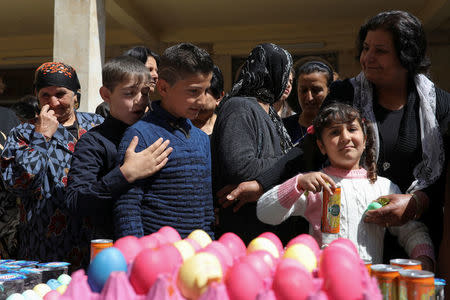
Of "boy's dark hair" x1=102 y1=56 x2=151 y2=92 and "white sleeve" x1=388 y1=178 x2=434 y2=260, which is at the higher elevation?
"boy's dark hair" x1=102 y1=56 x2=151 y2=92

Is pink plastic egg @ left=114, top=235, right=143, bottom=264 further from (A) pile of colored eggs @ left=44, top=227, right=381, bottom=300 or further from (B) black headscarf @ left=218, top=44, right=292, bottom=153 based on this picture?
(B) black headscarf @ left=218, top=44, right=292, bottom=153

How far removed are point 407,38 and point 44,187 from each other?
1.86 m

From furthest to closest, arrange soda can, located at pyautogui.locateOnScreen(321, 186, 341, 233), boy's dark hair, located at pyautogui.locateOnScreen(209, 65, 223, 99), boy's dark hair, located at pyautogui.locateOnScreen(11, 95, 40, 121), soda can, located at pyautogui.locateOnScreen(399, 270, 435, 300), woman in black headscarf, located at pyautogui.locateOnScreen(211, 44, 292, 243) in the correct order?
1. boy's dark hair, located at pyautogui.locateOnScreen(11, 95, 40, 121)
2. boy's dark hair, located at pyautogui.locateOnScreen(209, 65, 223, 99)
3. woman in black headscarf, located at pyautogui.locateOnScreen(211, 44, 292, 243)
4. soda can, located at pyautogui.locateOnScreen(321, 186, 341, 233)
5. soda can, located at pyautogui.locateOnScreen(399, 270, 435, 300)

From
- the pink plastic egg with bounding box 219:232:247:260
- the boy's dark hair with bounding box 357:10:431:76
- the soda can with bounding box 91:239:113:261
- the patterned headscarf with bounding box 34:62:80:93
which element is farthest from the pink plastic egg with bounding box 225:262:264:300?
the patterned headscarf with bounding box 34:62:80:93

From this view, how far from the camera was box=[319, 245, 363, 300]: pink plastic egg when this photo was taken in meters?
0.99

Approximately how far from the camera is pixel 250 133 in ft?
6.85

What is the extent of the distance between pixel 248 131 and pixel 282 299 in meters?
A: 1.18

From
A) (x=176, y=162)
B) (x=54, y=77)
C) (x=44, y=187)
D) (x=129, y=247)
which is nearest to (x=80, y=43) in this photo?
(x=54, y=77)

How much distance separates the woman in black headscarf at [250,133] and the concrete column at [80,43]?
13.8 ft

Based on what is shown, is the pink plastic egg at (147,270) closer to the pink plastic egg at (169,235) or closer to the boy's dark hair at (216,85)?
the pink plastic egg at (169,235)

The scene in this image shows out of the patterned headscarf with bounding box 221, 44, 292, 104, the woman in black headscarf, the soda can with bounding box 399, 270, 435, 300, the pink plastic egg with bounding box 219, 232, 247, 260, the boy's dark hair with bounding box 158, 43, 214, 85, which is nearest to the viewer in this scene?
the soda can with bounding box 399, 270, 435, 300

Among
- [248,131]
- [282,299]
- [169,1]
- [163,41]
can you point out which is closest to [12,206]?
[248,131]

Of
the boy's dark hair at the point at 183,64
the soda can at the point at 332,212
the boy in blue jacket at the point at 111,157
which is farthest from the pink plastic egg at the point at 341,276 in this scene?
the boy's dark hair at the point at 183,64

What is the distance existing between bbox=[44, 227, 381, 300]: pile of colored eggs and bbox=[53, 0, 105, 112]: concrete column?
522 cm
